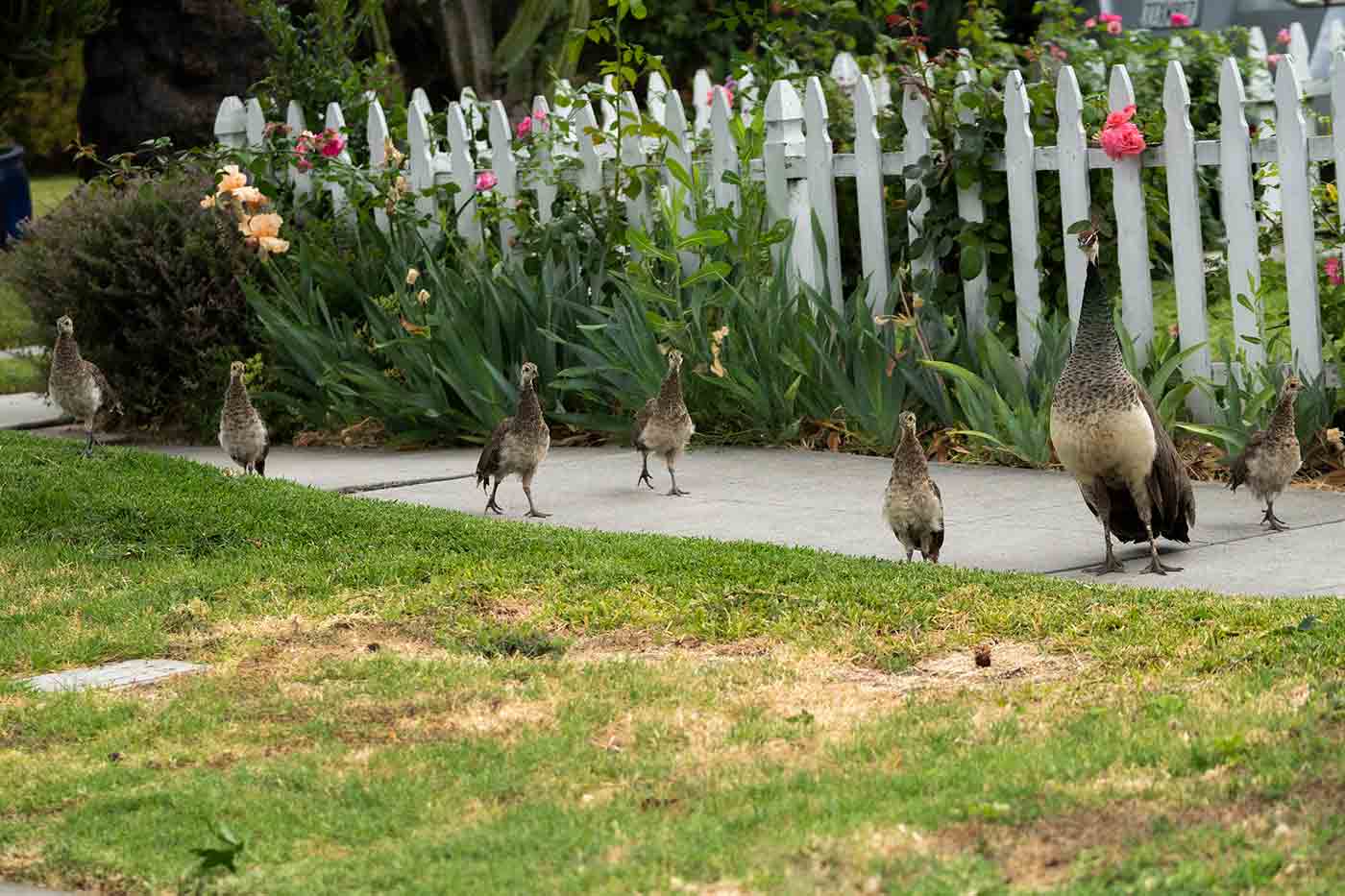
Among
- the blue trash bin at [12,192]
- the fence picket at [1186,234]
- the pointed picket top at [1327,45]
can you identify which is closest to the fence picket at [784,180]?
the fence picket at [1186,234]

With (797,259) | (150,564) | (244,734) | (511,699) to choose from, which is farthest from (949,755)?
(797,259)

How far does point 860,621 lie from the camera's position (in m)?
6.27

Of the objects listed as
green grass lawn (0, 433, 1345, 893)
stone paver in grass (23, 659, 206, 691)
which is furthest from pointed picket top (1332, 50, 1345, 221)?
stone paver in grass (23, 659, 206, 691)

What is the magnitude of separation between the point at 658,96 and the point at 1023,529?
22.1 feet

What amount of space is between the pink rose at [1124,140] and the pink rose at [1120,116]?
0.02 meters

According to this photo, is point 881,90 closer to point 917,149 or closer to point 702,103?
point 702,103

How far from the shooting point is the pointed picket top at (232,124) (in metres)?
12.4

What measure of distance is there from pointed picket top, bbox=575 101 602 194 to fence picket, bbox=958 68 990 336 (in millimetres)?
2103

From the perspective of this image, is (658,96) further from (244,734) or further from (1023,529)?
(244,734)

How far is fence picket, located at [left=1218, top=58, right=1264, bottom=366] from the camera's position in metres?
8.63

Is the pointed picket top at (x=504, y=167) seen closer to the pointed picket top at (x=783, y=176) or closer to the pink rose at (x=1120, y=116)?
the pointed picket top at (x=783, y=176)

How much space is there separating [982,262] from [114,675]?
491cm

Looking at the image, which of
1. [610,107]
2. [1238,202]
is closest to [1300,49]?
[610,107]

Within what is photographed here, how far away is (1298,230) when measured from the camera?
8.56 m
